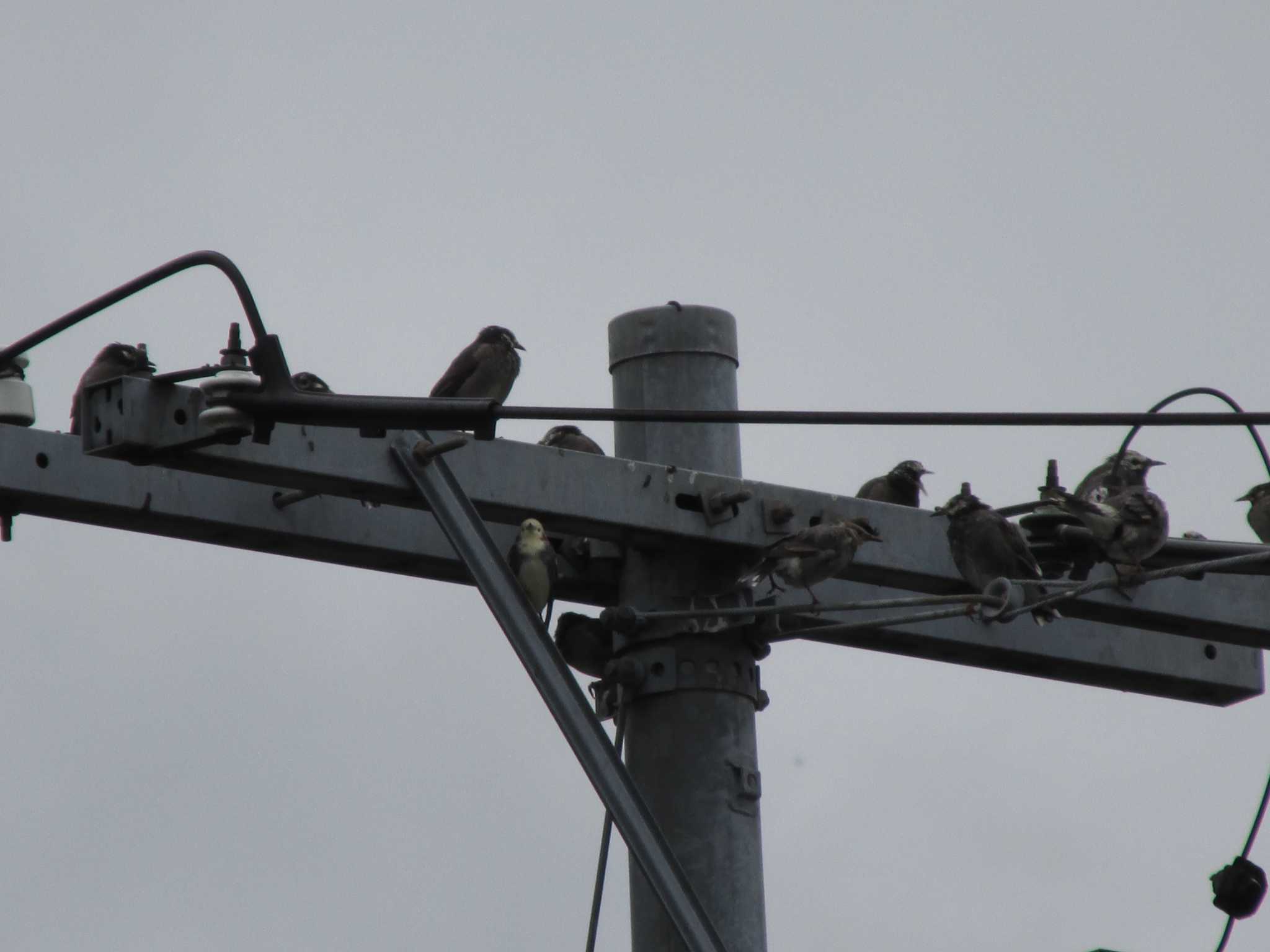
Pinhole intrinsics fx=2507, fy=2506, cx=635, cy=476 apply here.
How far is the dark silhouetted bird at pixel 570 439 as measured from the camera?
10227 millimetres

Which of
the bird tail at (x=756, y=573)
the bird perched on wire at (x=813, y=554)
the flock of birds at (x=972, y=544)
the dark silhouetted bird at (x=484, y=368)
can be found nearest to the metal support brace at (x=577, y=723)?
the flock of birds at (x=972, y=544)

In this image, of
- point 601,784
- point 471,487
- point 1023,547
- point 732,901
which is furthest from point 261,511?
point 1023,547

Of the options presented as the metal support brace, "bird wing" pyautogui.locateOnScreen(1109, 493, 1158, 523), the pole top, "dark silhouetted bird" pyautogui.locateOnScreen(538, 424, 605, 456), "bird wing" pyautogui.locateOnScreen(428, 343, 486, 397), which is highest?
"bird wing" pyautogui.locateOnScreen(428, 343, 486, 397)

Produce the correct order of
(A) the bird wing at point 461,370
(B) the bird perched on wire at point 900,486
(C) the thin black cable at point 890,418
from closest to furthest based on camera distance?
(C) the thin black cable at point 890,418 → (A) the bird wing at point 461,370 → (B) the bird perched on wire at point 900,486

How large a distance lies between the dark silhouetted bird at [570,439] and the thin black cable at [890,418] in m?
3.75

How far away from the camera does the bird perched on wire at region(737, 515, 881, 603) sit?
792cm

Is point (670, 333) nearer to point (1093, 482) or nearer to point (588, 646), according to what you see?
point (588, 646)

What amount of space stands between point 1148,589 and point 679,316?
189 cm

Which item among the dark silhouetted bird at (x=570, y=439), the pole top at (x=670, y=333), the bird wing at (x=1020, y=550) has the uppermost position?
the dark silhouetted bird at (x=570, y=439)

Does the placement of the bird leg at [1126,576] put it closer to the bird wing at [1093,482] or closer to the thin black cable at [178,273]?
the bird wing at [1093,482]

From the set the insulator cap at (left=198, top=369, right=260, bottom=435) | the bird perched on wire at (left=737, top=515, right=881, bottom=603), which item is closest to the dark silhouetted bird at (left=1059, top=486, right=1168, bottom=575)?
the bird perched on wire at (left=737, top=515, right=881, bottom=603)

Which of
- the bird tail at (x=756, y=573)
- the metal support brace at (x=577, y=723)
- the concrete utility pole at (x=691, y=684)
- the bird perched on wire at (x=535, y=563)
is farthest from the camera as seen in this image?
the bird tail at (x=756, y=573)

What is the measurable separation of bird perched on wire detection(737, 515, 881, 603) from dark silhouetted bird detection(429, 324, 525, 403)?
3.70m

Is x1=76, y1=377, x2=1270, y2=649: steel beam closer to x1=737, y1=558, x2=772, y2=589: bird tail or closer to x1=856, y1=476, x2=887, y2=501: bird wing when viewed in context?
x1=737, y1=558, x2=772, y2=589: bird tail
